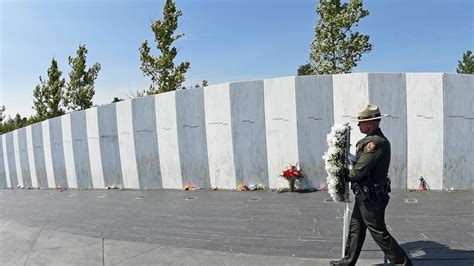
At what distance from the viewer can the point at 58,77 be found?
83.1 feet

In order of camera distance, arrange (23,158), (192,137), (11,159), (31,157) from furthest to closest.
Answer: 1. (11,159)
2. (23,158)
3. (31,157)
4. (192,137)

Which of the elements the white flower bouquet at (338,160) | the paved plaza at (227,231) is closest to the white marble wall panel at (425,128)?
the paved plaza at (227,231)

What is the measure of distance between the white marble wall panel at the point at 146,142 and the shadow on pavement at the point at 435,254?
6.98 meters

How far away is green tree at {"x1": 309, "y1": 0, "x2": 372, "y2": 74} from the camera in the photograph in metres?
18.9

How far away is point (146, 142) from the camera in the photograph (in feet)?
33.5

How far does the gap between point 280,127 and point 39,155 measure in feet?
36.2

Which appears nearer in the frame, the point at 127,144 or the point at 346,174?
the point at 346,174

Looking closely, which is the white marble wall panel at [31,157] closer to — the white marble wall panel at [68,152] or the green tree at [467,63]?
the white marble wall panel at [68,152]

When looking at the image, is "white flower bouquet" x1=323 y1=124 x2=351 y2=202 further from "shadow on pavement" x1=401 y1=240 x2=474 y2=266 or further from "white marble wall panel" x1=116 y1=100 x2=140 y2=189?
"white marble wall panel" x1=116 y1=100 x2=140 y2=189

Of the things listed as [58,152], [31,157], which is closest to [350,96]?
[58,152]

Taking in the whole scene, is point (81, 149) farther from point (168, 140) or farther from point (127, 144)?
point (168, 140)

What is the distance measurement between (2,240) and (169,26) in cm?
1446

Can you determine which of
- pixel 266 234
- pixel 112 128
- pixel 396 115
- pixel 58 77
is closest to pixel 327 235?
pixel 266 234

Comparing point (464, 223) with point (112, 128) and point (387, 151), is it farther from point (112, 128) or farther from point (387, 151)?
point (112, 128)
